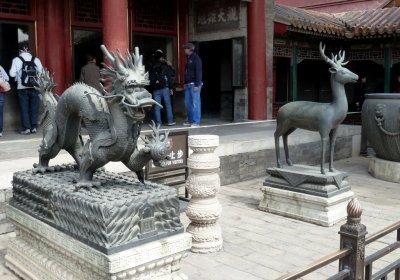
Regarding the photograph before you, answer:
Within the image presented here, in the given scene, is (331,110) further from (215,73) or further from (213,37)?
(215,73)

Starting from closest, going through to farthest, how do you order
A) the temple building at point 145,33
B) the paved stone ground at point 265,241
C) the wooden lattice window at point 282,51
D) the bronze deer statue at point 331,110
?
the paved stone ground at point 265,241 → the bronze deer statue at point 331,110 → the temple building at point 145,33 → the wooden lattice window at point 282,51

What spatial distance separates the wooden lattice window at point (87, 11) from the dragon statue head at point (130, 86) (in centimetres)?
714

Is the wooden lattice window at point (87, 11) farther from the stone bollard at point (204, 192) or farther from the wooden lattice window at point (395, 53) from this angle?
the wooden lattice window at point (395, 53)

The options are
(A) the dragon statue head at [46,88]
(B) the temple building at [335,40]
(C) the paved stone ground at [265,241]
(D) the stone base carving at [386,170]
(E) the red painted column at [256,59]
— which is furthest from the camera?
(B) the temple building at [335,40]

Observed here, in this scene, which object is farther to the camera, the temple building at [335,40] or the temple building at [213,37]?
the temple building at [335,40]

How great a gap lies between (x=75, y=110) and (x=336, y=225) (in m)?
3.46

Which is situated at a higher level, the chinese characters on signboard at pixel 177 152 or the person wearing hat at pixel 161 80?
the person wearing hat at pixel 161 80

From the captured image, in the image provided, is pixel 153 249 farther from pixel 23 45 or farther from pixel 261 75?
pixel 261 75

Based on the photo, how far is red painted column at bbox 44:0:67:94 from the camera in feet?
29.6

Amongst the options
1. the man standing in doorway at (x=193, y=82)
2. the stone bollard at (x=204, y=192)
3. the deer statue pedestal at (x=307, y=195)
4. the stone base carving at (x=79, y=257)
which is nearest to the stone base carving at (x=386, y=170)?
the deer statue pedestal at (x=307, y=195)

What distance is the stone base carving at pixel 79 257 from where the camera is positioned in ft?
8.53

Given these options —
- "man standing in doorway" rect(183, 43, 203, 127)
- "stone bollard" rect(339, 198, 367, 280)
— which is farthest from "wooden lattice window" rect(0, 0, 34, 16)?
"stone bollard" rect(339, 198, 367, 280)

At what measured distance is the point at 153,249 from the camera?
108 inches

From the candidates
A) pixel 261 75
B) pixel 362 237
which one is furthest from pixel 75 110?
pixel 261 75
